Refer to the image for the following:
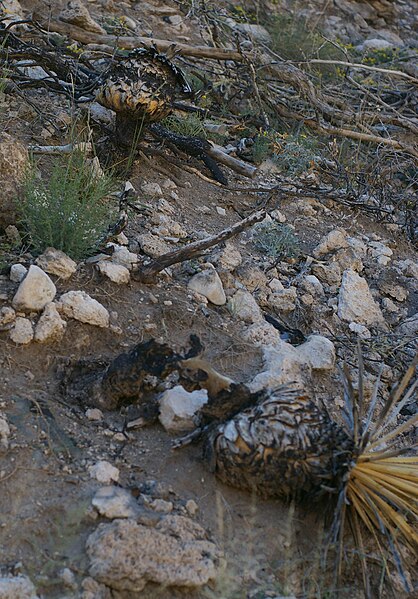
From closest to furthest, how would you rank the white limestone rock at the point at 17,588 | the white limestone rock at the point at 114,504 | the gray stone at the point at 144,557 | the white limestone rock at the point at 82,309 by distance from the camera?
the white limestone rock at the point at 17,588, the gray stone at the point at 144,557, the white limestone rock at the point at 114,504, the white limestone rock at the point at 82,309

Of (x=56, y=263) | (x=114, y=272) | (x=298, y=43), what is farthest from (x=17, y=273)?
(x=298, y=43)

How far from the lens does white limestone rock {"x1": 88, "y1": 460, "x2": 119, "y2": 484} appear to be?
2248 mm

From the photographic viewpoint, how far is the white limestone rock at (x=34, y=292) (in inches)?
106

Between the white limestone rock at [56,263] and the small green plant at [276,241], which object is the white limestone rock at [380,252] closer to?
the small green plant at [276,241]

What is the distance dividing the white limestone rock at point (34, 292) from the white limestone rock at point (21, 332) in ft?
0.20

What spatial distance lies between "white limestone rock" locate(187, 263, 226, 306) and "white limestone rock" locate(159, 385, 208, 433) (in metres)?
0.72

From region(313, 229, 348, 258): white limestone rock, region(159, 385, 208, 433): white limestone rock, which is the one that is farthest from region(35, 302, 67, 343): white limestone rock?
region(313, 229, 348, 258): white limestone rock

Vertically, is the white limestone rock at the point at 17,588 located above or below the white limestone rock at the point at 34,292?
above

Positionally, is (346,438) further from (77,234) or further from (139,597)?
(77,234)

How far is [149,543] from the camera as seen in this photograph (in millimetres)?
1991

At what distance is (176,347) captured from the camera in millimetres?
2902

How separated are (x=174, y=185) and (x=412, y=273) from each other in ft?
4.63

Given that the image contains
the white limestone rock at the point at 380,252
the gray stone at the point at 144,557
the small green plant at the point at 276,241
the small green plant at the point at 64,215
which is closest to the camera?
the gray stone at the point at 144,557

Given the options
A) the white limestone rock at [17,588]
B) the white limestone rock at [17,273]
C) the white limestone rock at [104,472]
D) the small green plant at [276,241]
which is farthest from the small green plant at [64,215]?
the white limestone rock at [17,588]
